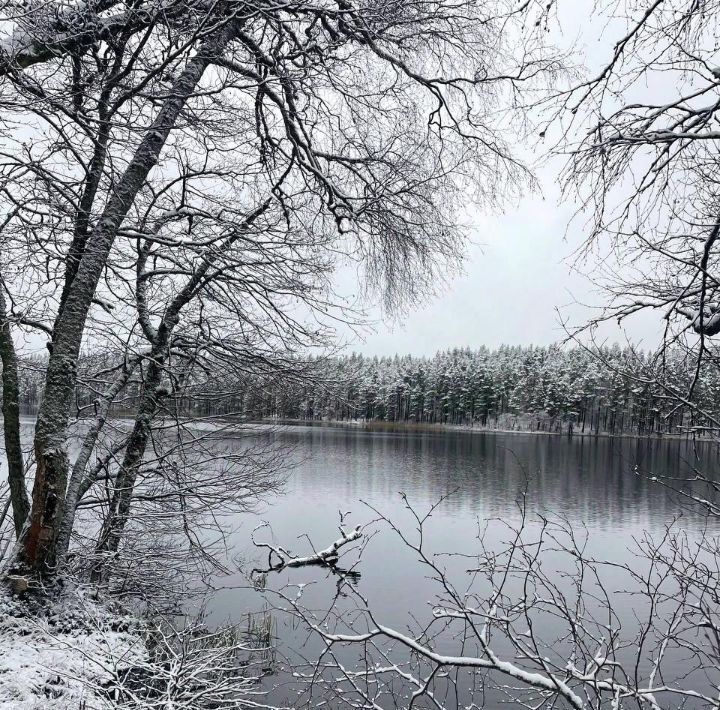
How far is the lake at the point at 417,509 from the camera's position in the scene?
10.5 m

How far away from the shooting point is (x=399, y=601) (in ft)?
40.3

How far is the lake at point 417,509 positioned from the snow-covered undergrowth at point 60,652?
5.86 ft

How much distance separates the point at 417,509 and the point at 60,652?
17.1m

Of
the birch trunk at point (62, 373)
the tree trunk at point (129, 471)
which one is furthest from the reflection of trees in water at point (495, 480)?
the birch trunk at point (62, 373)

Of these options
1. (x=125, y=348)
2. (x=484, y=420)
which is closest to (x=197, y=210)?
(x=125, y=348)

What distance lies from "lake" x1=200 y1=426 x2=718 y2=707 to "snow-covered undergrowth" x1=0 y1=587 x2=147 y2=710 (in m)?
1.79

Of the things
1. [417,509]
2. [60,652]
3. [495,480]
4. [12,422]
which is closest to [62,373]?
[12,422]

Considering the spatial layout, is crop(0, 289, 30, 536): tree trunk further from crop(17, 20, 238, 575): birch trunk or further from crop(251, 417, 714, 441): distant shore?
crop(251, 417, 714, 441): distant shore

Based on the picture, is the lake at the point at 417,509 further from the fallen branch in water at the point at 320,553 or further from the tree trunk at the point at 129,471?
the tree trunk at the point at 129,471

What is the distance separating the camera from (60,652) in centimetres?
461

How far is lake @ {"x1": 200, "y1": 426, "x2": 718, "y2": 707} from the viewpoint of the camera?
34.6 feet

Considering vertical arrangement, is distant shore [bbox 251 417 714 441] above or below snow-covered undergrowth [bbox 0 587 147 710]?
below

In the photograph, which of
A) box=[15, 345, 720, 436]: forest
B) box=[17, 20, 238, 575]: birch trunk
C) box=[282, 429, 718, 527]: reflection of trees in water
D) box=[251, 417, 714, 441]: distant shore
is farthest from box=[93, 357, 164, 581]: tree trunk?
box=[251, 417, 714, 441]: distant shore

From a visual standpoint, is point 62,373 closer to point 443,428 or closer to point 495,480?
point 495,480
